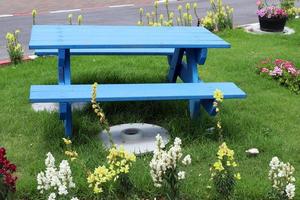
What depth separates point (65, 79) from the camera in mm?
5336

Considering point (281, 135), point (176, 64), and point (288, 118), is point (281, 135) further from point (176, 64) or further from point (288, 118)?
point (176, 64)

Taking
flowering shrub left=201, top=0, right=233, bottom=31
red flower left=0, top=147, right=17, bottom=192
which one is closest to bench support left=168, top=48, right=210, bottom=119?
red flower left=0, top=147, right=17, bottom=192

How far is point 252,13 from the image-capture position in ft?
46.8

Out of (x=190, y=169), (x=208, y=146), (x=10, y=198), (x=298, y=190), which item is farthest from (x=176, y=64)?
(x=10, y=198)

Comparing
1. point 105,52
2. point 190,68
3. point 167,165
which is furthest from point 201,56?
point 167,165

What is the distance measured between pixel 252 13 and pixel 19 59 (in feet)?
26.5

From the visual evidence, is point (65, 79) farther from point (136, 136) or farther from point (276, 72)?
point (276, 72)

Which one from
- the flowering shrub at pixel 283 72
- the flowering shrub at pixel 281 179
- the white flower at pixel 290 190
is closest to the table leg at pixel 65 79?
the flowering shrub at pixel 281 179

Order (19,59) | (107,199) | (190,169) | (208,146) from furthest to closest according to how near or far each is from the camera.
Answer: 1. (19,59)
2. (208,146)
3. (190,169)
4. (107,199)

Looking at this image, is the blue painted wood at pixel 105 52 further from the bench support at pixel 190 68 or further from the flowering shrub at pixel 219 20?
the flowering shrub at pixel 219 20

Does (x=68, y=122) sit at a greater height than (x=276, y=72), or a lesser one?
greater

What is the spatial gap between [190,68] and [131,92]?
128cm

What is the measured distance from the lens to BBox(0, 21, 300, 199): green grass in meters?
4.13

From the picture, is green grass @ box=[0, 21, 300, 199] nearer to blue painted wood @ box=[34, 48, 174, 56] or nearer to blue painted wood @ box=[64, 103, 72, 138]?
blue painted wood @ box=[64, 103, 72, 138]
